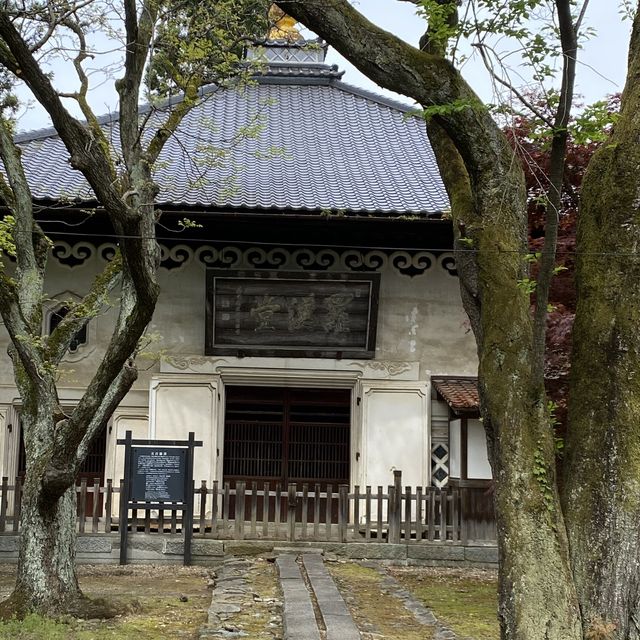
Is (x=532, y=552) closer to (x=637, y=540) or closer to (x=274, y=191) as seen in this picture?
(x=637, y=540)

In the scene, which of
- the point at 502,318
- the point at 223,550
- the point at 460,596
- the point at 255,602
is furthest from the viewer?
the point at 223,550

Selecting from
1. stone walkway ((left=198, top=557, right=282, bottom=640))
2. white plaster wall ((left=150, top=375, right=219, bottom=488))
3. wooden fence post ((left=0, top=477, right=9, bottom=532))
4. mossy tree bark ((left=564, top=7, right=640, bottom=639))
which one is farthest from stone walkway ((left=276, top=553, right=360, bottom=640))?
wooden fence post ((left=0, top=477, right=9, bottom=532))

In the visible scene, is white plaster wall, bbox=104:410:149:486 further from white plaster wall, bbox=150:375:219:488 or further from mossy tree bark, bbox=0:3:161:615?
mossy tree bark, bbox=0:3:161:615

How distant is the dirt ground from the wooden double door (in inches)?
129

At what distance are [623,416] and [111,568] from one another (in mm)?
8489

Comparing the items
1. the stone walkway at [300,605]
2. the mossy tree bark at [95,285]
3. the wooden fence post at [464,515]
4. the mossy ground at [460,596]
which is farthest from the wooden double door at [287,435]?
the mossy tree bark at [95,285]

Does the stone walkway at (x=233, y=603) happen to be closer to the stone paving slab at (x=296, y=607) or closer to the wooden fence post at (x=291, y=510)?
the stone paving slab at (x=296, y=607)

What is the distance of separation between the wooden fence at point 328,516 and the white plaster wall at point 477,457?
0.70ft

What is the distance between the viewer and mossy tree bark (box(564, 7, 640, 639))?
466 centimetres

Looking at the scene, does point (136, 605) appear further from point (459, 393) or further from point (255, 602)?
point (459, 393)

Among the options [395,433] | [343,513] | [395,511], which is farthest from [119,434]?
[395,511]

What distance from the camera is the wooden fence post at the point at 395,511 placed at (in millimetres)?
12086

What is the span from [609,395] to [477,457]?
8.21m

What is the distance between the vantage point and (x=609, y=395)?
4.80m
